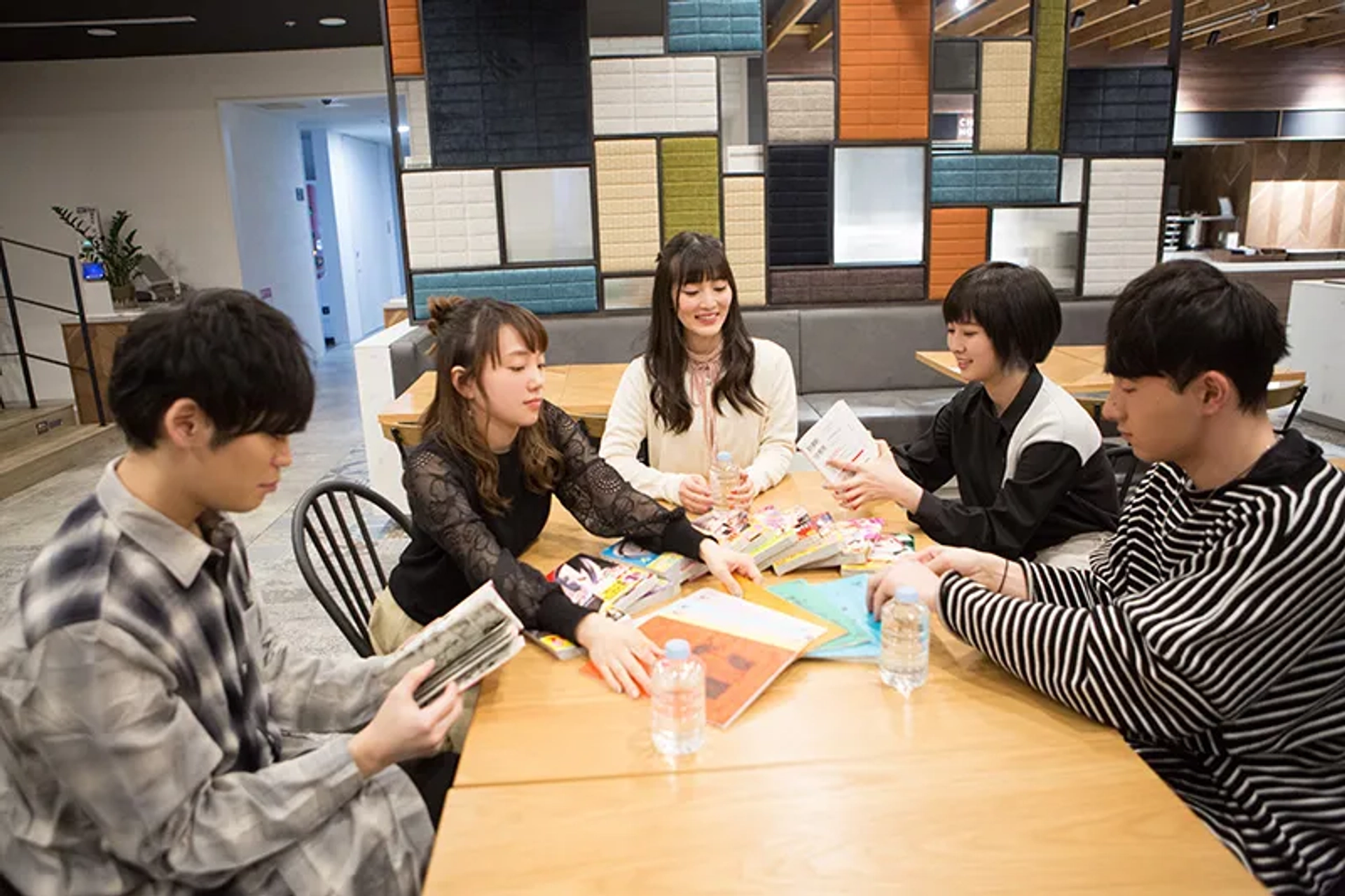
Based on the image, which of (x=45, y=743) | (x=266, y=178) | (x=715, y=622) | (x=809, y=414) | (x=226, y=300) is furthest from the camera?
(x=266, y=178)

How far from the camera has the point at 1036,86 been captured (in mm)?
4941

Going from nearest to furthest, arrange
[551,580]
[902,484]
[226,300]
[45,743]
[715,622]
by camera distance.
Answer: [45,743], [226,300], [715,622], [551,580], [902,484]

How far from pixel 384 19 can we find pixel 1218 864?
16.3ft

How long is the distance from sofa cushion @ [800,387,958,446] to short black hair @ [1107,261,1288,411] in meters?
3.08

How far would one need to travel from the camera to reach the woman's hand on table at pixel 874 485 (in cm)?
189

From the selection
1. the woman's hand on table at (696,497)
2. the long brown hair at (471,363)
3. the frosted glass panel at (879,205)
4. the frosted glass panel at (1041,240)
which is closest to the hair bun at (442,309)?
the long brown hair at (471,363)

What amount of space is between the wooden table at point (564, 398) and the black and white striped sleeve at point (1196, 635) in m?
2.26

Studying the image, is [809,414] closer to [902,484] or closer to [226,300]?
[902,484]

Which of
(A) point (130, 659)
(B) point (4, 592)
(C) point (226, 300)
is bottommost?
(B) point (4, 592)

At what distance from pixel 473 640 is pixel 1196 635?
94cm

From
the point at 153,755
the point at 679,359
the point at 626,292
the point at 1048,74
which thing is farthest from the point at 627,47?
the point at 153,755

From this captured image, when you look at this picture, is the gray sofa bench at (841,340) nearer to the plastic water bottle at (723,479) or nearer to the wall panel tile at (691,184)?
the wall panel tile at (691,184)

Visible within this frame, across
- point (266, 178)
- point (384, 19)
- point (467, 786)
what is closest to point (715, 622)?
point (467, 786)

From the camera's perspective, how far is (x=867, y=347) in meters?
4.97
